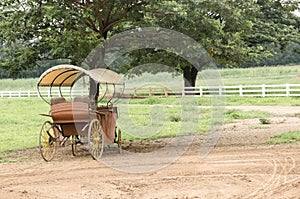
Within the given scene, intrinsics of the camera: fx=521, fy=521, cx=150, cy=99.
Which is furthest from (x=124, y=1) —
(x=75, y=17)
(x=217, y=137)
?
(x=217, y=137)

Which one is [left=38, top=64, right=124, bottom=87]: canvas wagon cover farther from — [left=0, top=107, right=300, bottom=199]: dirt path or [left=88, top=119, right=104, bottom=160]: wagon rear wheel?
[left=0, top=107, right=300, bottom=199]: dirt path

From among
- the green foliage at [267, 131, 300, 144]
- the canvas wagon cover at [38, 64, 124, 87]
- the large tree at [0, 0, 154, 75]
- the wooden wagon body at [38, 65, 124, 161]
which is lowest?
the green foliage at [267, 131, 300, 144]

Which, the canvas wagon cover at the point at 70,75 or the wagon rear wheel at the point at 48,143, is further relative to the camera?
the wagon rear wheel at the point at 48,143

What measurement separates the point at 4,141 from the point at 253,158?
29.2 feet

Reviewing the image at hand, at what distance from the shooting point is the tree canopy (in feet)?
42.0

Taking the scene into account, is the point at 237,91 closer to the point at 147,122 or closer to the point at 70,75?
the point at 147,122

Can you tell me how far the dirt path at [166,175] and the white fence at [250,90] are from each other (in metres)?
18.3

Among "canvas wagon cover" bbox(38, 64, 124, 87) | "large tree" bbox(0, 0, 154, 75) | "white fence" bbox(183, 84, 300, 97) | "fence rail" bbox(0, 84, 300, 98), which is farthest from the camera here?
"white fence" bbox(183, 84, 300, 97)

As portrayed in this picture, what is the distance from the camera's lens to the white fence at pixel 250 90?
103 ft

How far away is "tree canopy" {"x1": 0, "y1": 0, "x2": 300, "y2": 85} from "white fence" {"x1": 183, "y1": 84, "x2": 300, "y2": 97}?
16105 mm

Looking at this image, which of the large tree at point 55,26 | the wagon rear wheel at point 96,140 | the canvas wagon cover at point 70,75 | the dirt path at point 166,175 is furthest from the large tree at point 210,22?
the wagon rear wheel at point 96,140

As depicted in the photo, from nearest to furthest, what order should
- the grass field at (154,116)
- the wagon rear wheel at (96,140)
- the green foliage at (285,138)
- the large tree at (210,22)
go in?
the wagon rear wheel at (96,140) → the large tree at (210,22) → the green foliage at (285,138) → the grass field at (154,116)

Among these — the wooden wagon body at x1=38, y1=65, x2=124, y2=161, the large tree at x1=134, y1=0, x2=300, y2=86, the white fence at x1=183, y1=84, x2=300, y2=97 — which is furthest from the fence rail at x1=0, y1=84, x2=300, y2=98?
the wooden wagon body at x1=38, y1=65, x2=124, y2=161

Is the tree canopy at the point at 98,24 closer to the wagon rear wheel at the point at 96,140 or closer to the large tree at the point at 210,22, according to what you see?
the large tree at the point at 210,22
